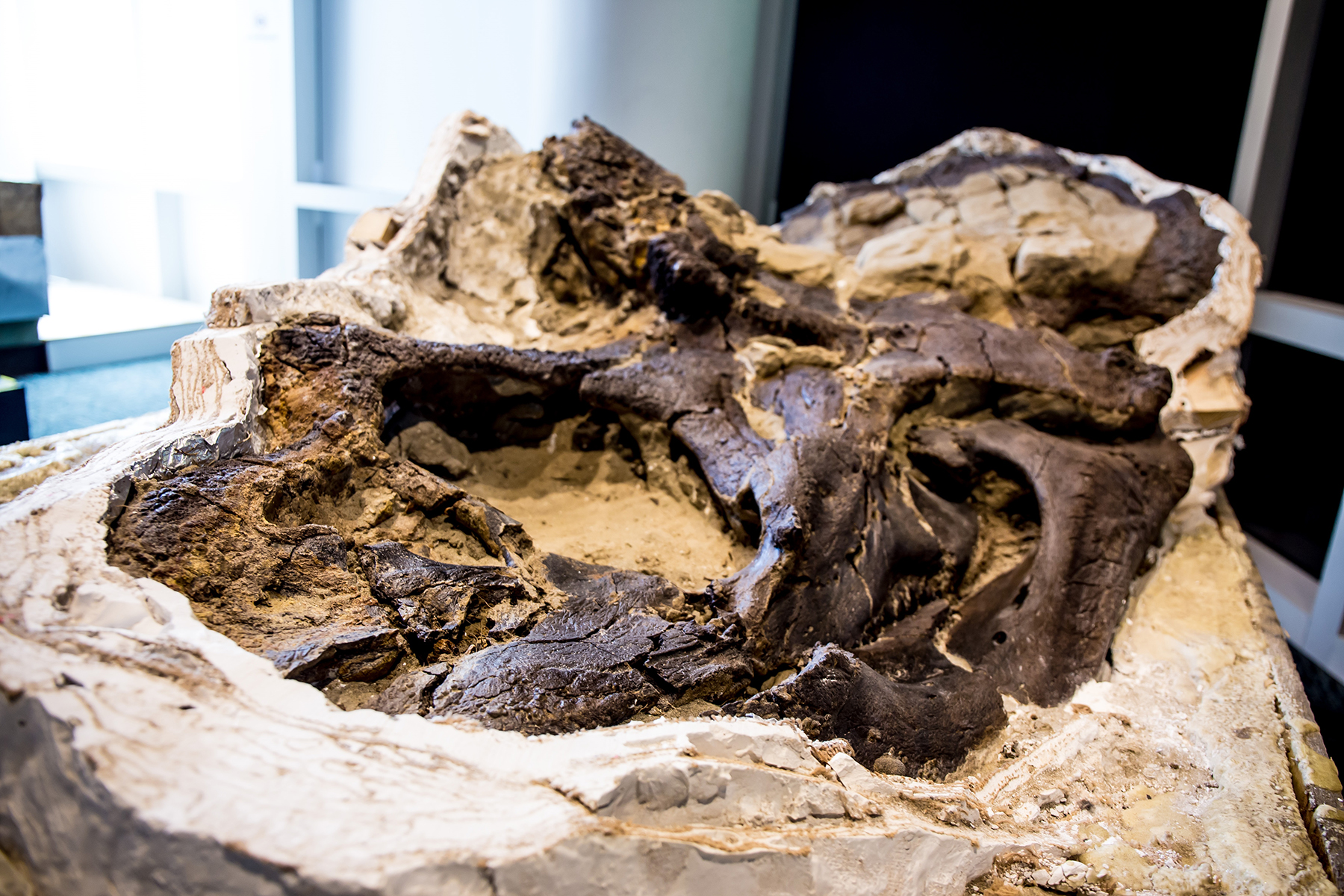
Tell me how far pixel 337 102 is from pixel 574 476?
304 cm

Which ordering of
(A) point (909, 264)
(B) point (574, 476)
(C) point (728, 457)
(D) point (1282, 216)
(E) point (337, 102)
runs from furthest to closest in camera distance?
(E) point (337, 102)
(D) point (1282, 216)
(A) point (909, 264)
(B) point (574, 476)
(C) point (728, 457)

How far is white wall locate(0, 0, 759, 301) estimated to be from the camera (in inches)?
146

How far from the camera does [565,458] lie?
2.63 m

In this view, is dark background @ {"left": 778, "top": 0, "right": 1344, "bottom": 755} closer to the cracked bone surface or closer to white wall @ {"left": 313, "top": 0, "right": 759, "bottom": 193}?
white wall @ {"left": 313, "top": 0, "right": 759, "bottom": 193}

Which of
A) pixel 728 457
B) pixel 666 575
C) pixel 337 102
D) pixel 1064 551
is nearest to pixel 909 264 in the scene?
pixel 1064 551

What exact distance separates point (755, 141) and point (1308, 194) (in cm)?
262

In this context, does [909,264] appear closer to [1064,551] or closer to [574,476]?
[1064,551]

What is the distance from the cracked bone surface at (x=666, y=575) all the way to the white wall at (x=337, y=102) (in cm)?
95

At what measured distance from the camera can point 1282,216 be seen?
4160mm

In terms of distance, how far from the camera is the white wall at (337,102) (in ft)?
12.2

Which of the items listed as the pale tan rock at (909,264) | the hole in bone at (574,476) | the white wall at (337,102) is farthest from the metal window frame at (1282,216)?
the hole in bone at (574,476)

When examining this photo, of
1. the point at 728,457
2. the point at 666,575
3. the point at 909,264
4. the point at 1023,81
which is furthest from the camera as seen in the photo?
Result: the point at 1023,81

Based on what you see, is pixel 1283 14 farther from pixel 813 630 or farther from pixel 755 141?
pixel 813 630

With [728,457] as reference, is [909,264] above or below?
above
